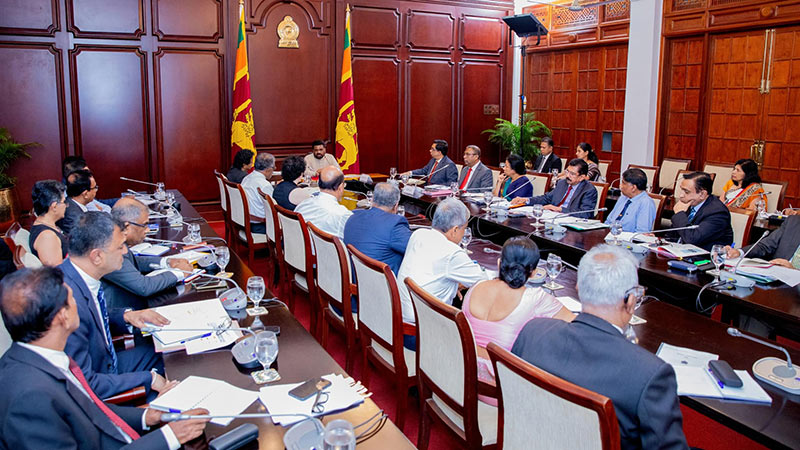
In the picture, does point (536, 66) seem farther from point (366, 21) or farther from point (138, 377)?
point (138, 377)

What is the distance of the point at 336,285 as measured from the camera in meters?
3.12

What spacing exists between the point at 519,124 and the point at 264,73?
4.04 metres

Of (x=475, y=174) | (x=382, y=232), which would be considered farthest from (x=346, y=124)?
(x=382, y=232)

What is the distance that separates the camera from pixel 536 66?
9281mm

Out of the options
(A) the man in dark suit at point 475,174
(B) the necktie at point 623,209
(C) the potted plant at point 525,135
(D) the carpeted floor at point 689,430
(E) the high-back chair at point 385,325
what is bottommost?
(D) the carpeted floor at point 689,430

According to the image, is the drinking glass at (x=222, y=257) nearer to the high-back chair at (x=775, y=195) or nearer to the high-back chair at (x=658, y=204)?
the high-back chair at (x=658, y=204)

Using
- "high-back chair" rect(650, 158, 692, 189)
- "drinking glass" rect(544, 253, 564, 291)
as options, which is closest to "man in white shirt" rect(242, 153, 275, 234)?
"drinking glass" rect(544, 253, 564, 291)

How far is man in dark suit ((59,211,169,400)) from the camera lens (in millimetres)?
1976

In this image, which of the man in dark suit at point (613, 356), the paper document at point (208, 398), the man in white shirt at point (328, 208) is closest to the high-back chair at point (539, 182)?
the man in white shirt at point (328, 208)

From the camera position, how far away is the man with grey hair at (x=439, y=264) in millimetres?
2682

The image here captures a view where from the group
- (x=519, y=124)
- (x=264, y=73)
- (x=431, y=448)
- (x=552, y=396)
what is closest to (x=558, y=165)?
(x=519, y=124)

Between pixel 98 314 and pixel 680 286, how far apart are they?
2.68 m

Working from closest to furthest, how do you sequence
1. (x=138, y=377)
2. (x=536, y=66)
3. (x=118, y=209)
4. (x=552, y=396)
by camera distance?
(x=552, y=396) → (x=138, y=377) → (x=118, y=209) → (x=536, y=66)

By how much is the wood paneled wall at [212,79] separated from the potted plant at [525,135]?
516mm
